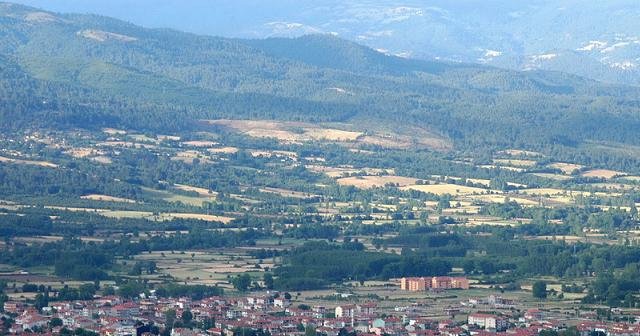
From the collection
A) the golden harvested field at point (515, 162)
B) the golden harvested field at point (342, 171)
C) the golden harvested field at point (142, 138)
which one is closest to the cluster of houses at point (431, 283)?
the golden harvested field at point (342, 171)

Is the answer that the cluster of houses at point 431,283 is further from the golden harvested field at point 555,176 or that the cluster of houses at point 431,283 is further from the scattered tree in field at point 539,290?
the golden harvested field at point 555,176

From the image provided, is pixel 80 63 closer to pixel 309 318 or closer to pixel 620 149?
pixel 620 149

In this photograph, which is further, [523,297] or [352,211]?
[352,211]

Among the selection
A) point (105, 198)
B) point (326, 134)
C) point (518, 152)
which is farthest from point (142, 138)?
point (105, 198)

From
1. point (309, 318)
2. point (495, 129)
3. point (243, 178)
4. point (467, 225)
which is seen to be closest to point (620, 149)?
point (495, 129)

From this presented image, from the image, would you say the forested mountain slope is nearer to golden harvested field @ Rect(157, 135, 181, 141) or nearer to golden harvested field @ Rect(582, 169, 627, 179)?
golden harvested field @ Rect(157, 135, 181, 141)

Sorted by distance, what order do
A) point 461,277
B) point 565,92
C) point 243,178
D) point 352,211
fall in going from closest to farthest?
1. point 461,277
2. point 352,211
3. point 243,178
4. point 565,92

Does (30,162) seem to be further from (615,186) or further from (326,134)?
(615,186)
